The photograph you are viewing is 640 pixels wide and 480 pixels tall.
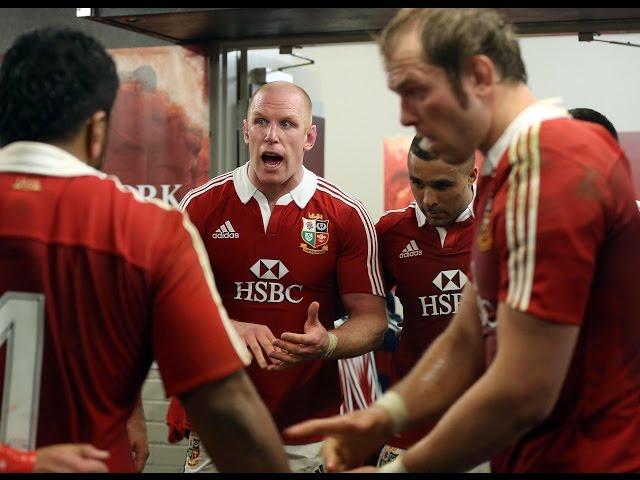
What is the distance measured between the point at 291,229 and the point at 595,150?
2.02m

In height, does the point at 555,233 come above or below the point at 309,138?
below

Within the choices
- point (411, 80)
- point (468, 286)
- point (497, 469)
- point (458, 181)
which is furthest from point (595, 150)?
point (458, 181)

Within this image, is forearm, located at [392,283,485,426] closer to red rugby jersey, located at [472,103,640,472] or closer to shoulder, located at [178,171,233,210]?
red rugby jersey, located at [472,103,640,472]

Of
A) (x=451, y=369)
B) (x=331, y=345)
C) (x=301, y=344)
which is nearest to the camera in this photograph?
(x=451, y=369)

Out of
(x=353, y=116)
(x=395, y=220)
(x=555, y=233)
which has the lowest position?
(x=555, y=233)

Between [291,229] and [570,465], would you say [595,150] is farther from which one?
[291,229]

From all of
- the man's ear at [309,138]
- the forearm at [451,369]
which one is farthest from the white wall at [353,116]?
the forearm at [451,369]

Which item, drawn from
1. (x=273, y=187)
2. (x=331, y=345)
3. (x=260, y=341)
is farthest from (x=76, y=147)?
(x=273, y=187)

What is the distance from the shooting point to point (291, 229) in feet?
12.4

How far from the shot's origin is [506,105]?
2.04 metres

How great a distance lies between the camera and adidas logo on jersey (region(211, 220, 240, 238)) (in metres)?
3.77

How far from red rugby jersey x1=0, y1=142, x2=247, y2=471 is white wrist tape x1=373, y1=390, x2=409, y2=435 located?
0.44 m

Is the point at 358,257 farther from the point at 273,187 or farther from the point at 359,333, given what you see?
the point at 273,187

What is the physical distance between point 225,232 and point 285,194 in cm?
30
